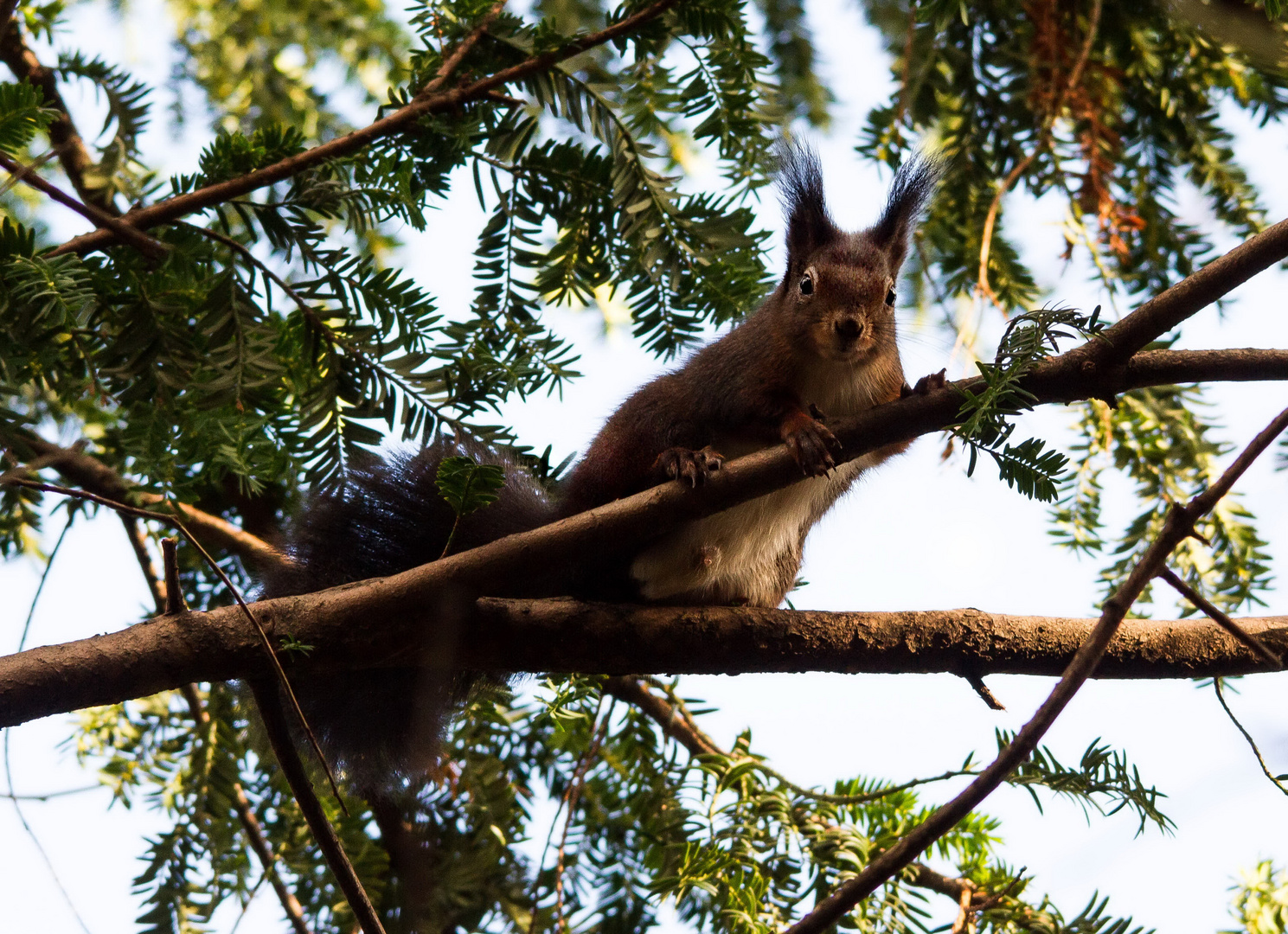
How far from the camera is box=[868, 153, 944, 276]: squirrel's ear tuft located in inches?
73.9

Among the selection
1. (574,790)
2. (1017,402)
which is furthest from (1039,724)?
(574,790)

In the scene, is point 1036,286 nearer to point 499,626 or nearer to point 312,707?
point 499,626

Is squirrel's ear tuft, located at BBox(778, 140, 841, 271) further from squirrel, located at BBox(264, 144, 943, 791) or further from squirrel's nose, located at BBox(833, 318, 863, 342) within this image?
squirrel's nose, located at BBox(833, 318, 863, 342)

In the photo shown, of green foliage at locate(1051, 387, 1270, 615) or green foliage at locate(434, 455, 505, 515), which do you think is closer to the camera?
green foliage at locate(434, 455, 505, 515)

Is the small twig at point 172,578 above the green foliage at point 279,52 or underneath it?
underneath

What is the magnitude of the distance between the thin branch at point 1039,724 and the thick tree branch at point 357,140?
0.89m

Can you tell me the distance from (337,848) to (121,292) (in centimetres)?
71

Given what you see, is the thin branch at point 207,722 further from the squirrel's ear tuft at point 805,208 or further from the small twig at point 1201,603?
the squirrel's ear tuft at point 805,208

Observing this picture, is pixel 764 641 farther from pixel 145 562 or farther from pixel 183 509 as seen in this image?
pixel 145 562

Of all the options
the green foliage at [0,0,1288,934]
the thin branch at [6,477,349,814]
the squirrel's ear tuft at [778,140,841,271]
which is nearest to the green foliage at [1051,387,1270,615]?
the green foliage at [0,0,1288,934]

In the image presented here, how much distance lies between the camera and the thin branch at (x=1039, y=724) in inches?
29.5

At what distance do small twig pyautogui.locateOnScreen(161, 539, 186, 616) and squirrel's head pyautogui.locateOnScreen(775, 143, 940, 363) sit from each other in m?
1.06

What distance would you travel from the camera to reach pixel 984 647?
1.37 metres

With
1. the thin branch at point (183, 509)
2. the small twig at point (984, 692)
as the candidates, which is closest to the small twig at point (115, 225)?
the thin branch at point (183, 509)
